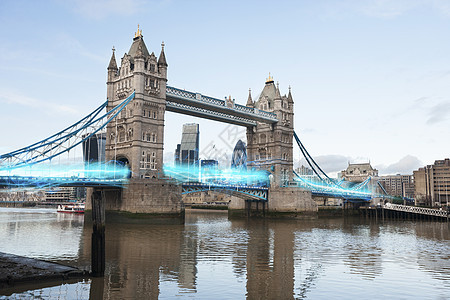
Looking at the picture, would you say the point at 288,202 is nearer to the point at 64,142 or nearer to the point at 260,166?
the point at 260,166

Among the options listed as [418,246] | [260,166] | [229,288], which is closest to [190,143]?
[260,166]

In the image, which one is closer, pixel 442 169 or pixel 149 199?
pixel 149 199

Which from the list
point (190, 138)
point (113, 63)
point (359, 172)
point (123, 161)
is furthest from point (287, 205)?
point (190, 138)

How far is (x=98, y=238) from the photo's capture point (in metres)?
16.2

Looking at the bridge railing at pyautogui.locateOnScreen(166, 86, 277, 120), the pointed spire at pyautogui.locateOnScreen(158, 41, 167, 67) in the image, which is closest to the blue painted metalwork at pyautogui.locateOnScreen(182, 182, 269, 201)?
the bridge railing at pyautogui.locateOnScreen(166, 86, 277, 120)

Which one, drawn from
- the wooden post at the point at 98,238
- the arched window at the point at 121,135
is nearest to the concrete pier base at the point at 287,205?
the arched window at the point at 121,135

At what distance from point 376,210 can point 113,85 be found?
170 ft

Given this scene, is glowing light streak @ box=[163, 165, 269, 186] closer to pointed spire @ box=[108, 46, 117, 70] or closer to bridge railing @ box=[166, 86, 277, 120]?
bridge railing @ box=[166, 86, 277, 120]

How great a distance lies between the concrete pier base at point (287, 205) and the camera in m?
60.9

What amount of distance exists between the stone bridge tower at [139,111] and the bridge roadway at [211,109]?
119 inches

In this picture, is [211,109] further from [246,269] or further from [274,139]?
[246,269]

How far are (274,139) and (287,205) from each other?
446 inches

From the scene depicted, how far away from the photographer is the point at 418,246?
28.1 meters

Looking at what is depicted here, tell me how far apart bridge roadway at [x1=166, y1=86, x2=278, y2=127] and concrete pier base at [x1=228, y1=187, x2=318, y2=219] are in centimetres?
1180
